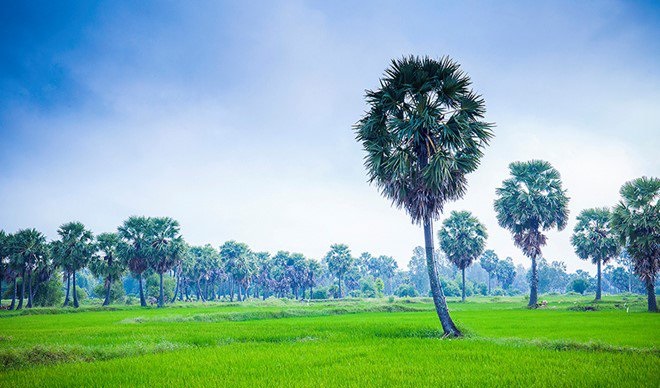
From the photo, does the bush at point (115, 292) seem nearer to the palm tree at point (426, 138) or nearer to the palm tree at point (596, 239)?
the palm tree at point (426, 138)

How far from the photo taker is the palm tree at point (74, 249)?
6103 centimetres

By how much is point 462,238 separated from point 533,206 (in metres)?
19.8

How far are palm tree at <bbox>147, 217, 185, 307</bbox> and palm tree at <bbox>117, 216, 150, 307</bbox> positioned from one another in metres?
0.79

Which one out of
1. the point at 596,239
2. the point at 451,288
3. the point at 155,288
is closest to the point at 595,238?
the point at 596,239

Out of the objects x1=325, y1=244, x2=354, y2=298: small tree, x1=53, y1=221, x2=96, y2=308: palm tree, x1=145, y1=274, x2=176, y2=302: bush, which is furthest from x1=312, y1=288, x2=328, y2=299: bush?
x1=53, y1=221, x2=96, y2=308: palm tree

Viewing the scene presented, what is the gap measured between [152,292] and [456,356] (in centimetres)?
8322

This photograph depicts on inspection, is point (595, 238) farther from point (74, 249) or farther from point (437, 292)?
point (74, 249)

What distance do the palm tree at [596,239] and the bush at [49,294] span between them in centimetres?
8913

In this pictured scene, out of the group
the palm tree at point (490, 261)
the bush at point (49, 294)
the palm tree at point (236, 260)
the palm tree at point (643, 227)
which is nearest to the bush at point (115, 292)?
the bush at point (49, 294)

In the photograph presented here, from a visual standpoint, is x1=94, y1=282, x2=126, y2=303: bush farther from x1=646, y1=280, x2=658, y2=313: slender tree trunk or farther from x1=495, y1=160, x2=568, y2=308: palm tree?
x1=646, y1=280, x2=658, y2=313: slender tree trunk

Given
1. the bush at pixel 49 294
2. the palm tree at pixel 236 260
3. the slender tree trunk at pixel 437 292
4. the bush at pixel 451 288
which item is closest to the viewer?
the slender tree trunk at pixel 437 292

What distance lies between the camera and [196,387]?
10.4m

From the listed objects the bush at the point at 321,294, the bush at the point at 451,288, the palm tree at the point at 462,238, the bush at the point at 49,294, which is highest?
the palm tree at the point at 462,238

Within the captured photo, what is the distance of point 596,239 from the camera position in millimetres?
57344
